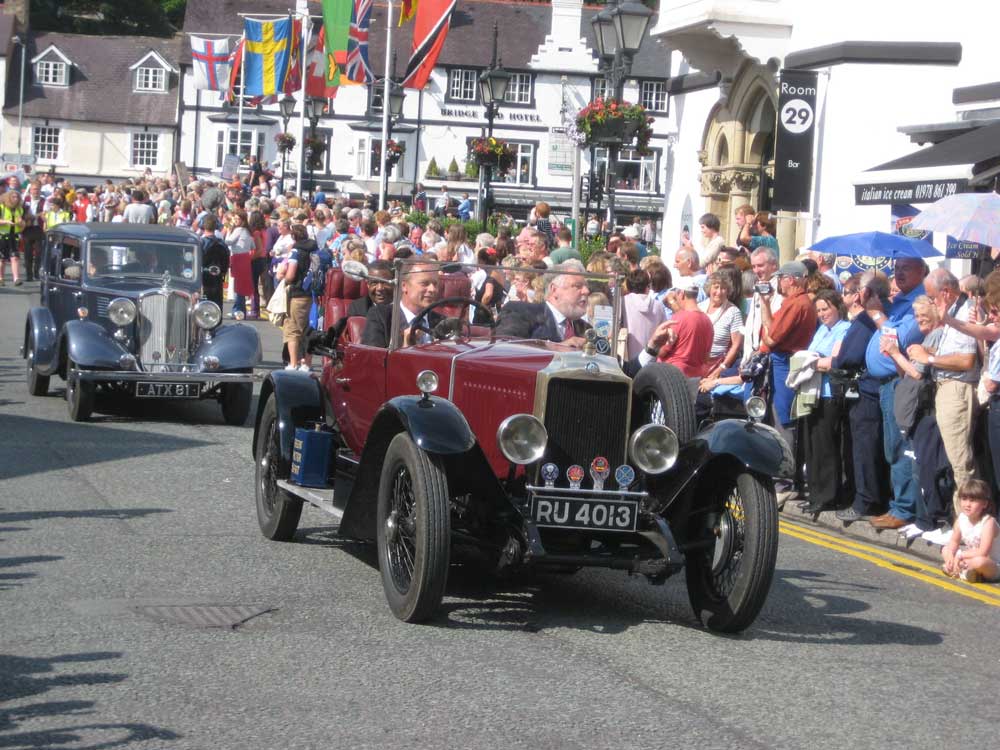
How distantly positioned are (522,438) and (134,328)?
905cm

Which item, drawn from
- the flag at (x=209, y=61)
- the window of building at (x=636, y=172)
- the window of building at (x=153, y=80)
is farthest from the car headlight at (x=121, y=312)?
the window of building at (x=153, y=80)

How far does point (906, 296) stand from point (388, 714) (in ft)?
24.0

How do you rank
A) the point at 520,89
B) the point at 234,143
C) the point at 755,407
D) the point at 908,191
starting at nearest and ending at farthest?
the point at 755,407 → the point at 908,191 → the point at 520,89 → the point at 234,143

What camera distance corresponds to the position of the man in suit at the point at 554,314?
862 centimetres

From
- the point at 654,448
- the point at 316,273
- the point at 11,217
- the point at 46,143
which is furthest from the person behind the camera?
the point at 46,143

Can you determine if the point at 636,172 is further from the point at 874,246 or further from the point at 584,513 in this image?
the point at 584,513

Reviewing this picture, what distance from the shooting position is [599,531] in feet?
24.2

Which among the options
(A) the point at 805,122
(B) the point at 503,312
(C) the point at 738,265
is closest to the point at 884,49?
(A) the point at 805,122

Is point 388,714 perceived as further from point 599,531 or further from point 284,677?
point 599,531

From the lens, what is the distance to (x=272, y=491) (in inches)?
375

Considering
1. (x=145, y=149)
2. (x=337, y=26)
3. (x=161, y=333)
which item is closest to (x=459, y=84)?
(x=145, y=149)

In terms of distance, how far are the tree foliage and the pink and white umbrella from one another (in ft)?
278

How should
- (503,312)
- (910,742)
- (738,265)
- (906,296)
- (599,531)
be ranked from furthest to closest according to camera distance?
(738,265) → (906,296) → (503,312) → (599,531) → (910,742)

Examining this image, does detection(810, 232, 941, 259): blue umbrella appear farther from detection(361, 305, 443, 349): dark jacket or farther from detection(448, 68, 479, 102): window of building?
detection(448, 68, 479, 102): window of building
